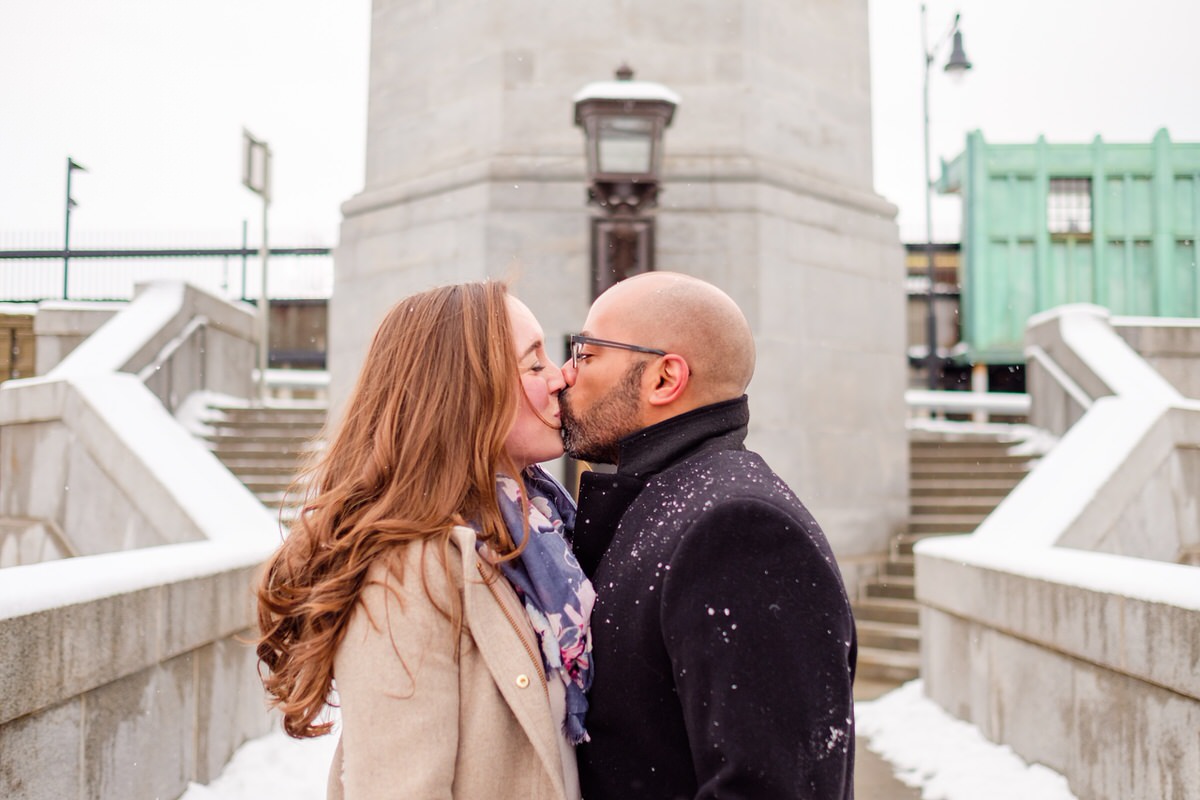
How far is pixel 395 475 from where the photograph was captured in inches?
75.4

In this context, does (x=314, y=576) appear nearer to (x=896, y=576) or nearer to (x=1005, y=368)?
(x=896, y=576)

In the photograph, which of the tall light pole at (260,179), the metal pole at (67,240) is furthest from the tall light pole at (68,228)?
the tall light pole at (260,179)

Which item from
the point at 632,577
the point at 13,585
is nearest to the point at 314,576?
the point at 632,577

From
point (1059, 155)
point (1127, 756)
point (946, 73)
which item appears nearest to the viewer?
Result: point (1127, 756)

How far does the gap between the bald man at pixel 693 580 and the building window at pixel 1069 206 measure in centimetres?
2033

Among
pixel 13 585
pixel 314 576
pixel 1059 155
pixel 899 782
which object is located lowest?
pixel 899 782

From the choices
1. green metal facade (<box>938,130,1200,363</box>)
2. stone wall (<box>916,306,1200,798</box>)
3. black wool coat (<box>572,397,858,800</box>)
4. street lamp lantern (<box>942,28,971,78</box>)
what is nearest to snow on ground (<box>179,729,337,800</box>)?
black wool coat (<box>572,397,858,800</box>)

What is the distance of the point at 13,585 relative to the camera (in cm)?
319

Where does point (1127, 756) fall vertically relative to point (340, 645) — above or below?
below

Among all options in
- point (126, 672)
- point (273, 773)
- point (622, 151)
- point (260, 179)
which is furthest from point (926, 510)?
point (260, 179)

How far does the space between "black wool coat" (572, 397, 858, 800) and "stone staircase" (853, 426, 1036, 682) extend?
20.3 ft

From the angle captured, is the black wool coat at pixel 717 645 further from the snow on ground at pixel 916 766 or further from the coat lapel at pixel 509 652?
the snow on ground at pixel 916 766

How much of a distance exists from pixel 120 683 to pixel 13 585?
75 cm

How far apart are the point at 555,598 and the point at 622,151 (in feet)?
19.4
